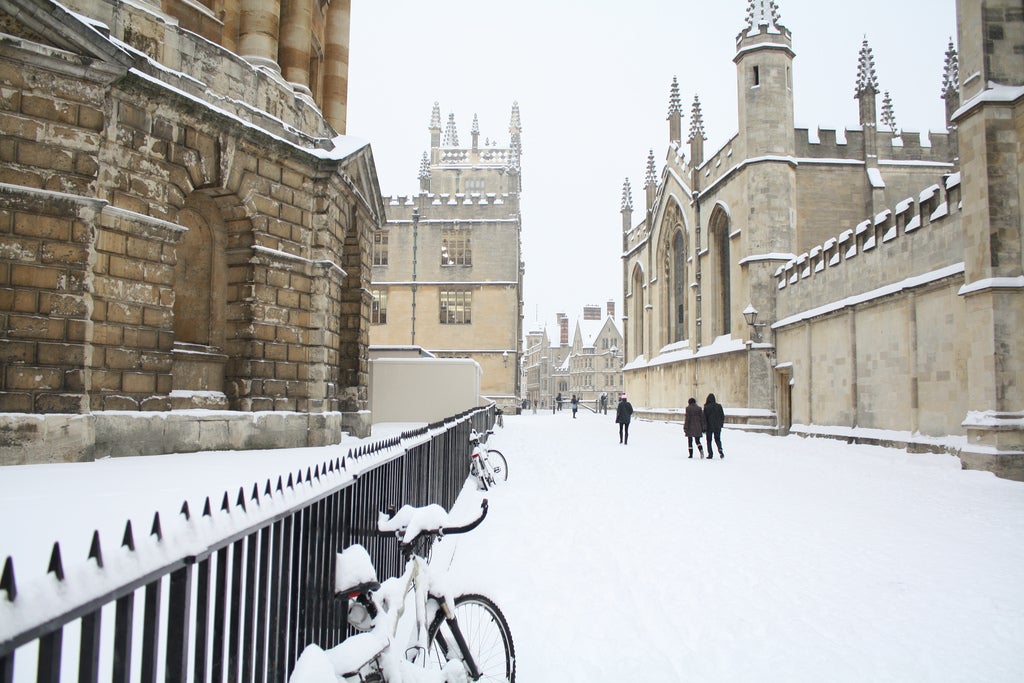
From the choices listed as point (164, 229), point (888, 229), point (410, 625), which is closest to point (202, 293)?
point (164, 229)

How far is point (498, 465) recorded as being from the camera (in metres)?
11.6

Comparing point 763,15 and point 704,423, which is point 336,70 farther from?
point 763,15

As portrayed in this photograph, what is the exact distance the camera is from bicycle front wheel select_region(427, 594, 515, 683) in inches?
Result: 127

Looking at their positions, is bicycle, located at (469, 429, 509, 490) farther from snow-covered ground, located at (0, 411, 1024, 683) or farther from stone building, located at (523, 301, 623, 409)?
stone building, located at (523, 301, 623, 409)

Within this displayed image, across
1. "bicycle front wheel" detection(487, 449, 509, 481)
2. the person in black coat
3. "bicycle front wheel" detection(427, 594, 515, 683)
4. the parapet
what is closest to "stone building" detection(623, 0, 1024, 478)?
the parapet

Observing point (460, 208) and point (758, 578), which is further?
point (460, 208)

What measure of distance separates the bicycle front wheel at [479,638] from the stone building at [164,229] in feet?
22.3

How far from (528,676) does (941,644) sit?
2561 mm

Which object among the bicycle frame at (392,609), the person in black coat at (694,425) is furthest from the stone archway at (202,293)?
the person in black coat at (694,425)

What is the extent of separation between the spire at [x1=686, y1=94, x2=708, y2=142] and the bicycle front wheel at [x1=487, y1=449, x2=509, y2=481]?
25911 mm

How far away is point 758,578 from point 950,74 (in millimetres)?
31430

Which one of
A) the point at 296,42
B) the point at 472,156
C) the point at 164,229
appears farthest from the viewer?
the point at 472,156

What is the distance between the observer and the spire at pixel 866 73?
25.3 m

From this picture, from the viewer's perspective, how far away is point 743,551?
6.39 m
